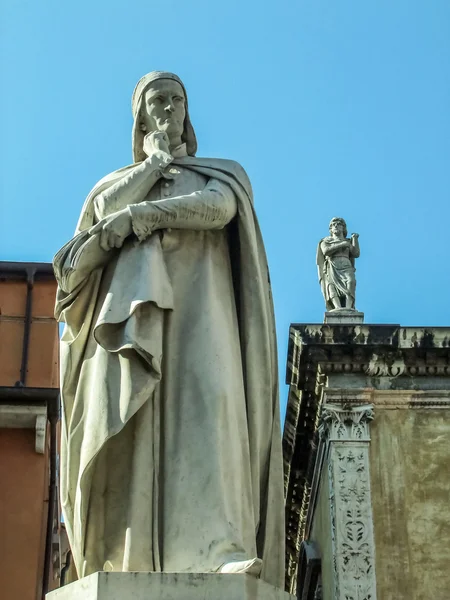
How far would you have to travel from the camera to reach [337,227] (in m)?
20.7

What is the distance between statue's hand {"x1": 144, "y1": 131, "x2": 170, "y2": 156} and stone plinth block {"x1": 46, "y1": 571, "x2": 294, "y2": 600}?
1.63 metres

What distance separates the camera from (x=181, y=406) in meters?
4.69

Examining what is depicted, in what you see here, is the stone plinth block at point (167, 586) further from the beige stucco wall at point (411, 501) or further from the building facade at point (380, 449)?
the beige stucco wall at point (411, 501)

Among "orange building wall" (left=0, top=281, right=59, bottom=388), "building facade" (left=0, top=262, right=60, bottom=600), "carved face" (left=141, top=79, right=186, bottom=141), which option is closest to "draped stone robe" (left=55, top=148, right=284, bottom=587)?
"carved face" (left=141, top=79, right=186, bottom=141)

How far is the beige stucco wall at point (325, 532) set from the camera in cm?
1912

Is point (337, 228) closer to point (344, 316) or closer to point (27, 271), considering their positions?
point (344, 316)

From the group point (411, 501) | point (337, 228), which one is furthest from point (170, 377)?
point (337, 228)

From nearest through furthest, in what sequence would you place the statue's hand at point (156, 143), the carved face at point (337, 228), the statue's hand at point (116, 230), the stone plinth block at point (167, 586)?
the stone plinth block at point (167, 586) < the statue's hand at point (116, 230) < the statue's hand at point (156, 143) < the carved face at point (337, 228)

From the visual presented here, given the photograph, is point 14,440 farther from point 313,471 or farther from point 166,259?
point 166,259

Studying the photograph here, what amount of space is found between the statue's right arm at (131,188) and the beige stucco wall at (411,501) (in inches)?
540

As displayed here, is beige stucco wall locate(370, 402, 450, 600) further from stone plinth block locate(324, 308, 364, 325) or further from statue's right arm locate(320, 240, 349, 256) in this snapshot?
statue's right arm locate(320, 240, 349, 256)

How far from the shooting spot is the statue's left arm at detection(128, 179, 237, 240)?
4910 mm

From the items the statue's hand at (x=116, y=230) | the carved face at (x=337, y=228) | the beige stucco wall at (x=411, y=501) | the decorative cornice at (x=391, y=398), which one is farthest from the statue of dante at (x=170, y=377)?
the carved face at (x=337, y=228)

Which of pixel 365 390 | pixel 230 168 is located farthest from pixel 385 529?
pixel 230 168
